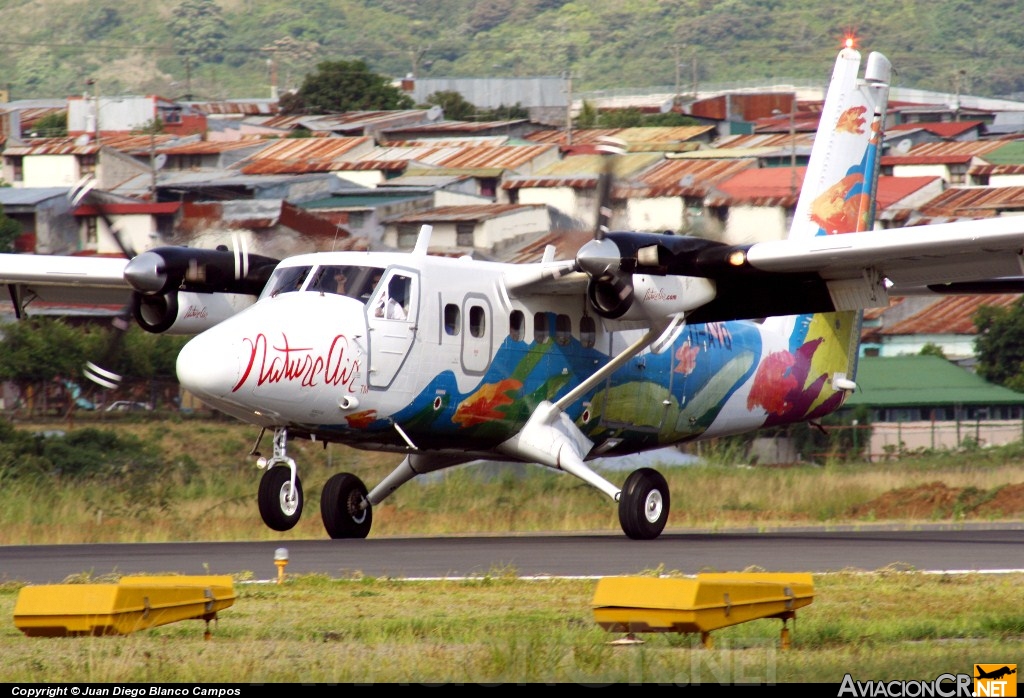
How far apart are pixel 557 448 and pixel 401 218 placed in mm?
60709

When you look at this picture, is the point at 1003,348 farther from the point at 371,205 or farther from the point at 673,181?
the point at 371,205

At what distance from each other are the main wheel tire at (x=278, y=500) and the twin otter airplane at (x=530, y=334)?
2cm

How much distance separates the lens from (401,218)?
3150 inches

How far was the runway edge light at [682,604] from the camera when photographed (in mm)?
9586

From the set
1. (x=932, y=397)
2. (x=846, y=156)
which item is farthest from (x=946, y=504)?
(x=932, y=397)

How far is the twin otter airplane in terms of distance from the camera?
1792 cm

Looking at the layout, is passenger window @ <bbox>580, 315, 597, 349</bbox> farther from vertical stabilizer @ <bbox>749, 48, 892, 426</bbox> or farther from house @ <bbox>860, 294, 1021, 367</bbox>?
house @ <bbox>860, 294, 1021, 367</bbox>

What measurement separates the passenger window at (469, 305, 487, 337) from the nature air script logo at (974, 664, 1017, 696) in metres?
11.1

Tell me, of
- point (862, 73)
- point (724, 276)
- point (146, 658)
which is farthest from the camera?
point (862, 73)

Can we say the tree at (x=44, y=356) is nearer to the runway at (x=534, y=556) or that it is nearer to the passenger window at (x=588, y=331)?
the runway at (x=534, y=556)

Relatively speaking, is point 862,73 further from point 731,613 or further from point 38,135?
point 38,135

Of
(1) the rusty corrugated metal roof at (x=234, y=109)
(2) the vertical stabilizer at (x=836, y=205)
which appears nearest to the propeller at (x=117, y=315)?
(2) the vertical stabilizer at (x=836, y=205)

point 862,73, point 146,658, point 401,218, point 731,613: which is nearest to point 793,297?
point 862,73

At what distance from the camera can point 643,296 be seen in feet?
62.3
